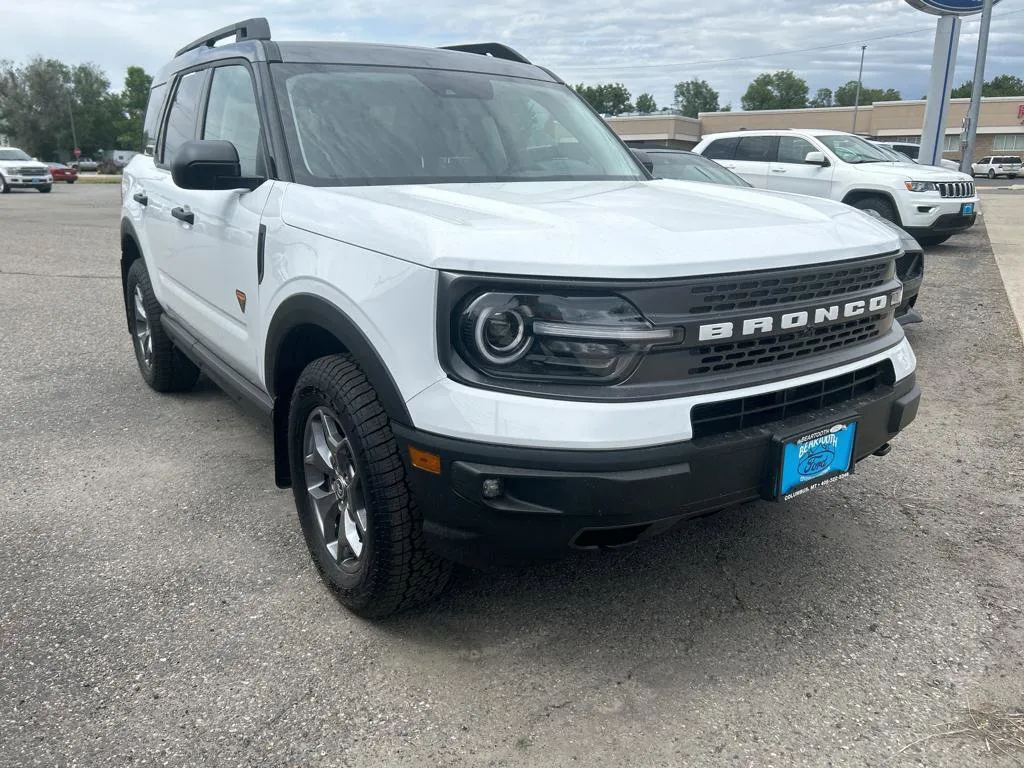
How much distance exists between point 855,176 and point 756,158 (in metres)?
1.83

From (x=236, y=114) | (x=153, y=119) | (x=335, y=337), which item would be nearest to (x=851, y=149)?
(x=153, y=119)

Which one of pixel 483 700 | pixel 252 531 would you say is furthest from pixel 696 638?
pixel 252 531

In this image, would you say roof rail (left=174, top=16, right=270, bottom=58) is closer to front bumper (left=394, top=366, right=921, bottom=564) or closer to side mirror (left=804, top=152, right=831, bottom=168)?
front bumper (left=394, top=366, right=921, bottom=564)

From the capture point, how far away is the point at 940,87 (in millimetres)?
18281

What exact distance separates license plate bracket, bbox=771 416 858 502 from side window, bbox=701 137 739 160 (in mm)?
11751

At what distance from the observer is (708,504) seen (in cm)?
233

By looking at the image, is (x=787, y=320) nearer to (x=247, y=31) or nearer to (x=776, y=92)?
(x=247, y=31)

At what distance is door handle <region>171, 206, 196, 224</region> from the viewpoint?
151 inches

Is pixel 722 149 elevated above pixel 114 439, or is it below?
above

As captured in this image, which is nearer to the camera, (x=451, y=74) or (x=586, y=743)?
(x=586, y=743)

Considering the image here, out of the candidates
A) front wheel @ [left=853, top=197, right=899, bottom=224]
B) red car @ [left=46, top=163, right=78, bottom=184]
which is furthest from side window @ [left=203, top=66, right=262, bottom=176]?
red car @ [left=46, top=163, right=78, bottom=184]

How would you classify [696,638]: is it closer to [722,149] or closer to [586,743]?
[586,743]

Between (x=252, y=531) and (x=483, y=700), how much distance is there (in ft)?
4.84

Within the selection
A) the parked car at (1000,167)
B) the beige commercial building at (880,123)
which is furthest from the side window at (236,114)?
the beige commercial building at (880,123)
